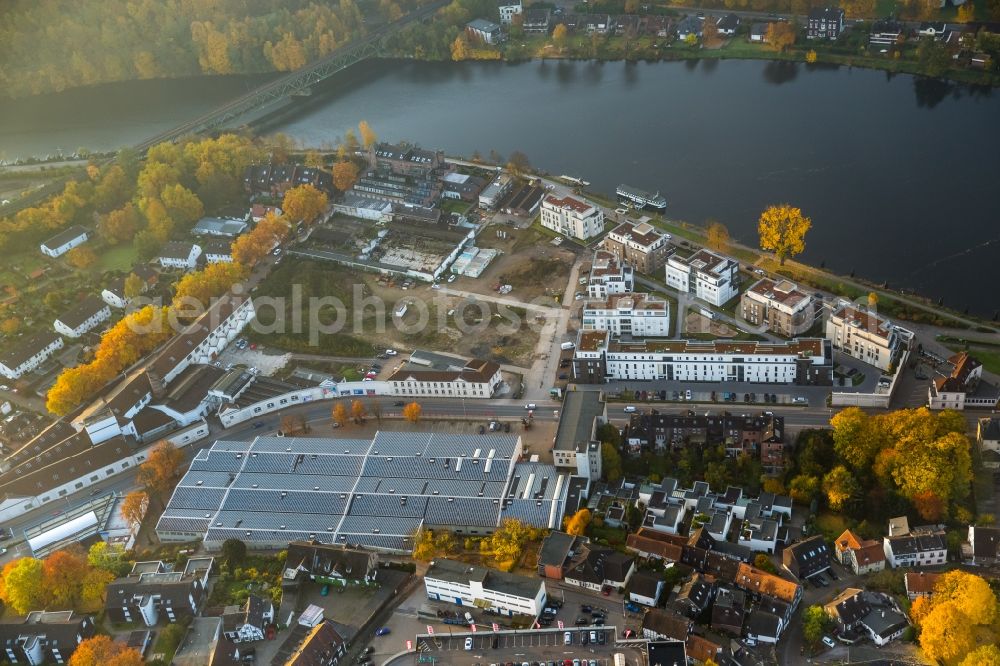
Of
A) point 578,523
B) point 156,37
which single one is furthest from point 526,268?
point 156,37

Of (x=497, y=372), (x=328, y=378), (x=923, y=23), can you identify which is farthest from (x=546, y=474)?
(x=923, y=23)

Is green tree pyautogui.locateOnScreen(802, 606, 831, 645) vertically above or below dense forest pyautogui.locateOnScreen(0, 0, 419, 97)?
below

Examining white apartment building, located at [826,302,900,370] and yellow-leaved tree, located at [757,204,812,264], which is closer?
white apartment building, located at [826,302,900,370]

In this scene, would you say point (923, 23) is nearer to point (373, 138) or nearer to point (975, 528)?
point (373, 138)

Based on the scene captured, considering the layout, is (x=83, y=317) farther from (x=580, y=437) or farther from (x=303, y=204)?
(x=580, y=437)

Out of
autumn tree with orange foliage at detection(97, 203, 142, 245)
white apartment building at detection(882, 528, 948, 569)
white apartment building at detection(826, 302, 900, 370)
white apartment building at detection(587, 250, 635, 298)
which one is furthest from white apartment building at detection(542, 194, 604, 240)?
autumn tree with orange foliage at detection(97, 203, 142, 245)

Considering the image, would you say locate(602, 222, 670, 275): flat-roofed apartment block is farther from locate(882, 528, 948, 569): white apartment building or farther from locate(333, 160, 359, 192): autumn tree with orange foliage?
locate(882, 528, 948, 569): white apartment building
